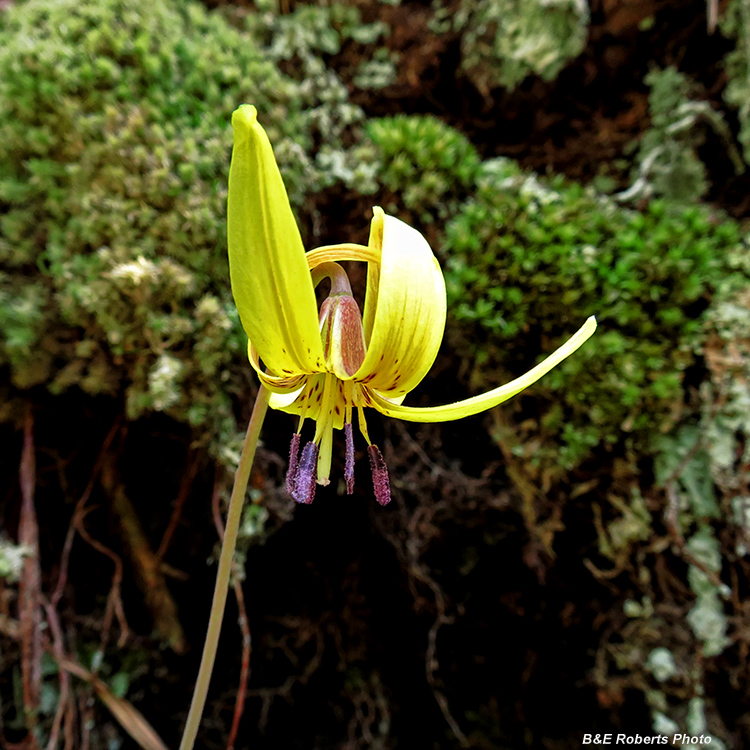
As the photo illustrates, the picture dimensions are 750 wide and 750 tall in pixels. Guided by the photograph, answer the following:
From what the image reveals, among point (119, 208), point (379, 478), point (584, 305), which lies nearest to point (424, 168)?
point (584, 305)

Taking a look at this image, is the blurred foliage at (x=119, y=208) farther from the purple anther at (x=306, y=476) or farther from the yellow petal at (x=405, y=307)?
the yellow petal at (x=405, y=307)

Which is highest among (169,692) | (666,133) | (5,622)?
(666,133)

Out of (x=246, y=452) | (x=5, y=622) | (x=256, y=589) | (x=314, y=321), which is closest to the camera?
(x=314, y=321)

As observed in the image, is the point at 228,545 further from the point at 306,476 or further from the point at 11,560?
the point at 11,560

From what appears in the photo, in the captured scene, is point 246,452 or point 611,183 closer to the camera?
point 246,452

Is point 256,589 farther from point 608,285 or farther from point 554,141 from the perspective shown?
point 554,141

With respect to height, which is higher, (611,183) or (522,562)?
(611,183)

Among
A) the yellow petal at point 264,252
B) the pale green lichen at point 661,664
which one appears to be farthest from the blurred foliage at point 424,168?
the pale green lichen at point 661,664

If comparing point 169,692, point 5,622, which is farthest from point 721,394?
point 5,622
